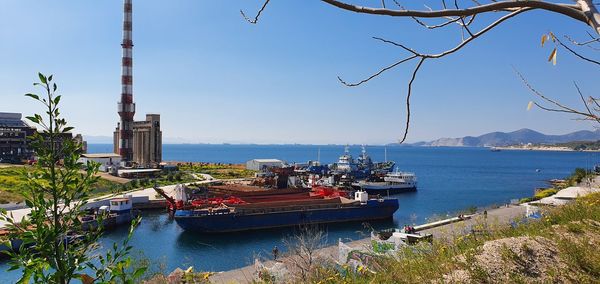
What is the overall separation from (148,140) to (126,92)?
9683 millimetres

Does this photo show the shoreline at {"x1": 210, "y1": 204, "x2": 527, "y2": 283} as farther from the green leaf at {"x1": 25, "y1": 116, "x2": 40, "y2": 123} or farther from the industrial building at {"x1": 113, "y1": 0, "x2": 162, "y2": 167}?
the industrial building at {"x1": 113, "y1": 0, "x2": 162, "y2": 167}

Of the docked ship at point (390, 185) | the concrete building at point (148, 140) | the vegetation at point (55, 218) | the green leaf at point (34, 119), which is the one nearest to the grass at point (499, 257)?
the vegetation at point (55, 218)

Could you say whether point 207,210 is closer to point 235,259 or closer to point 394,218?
point 235,259

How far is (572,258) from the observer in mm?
3807

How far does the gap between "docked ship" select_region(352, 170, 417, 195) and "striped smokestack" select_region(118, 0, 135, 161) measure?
27416mm

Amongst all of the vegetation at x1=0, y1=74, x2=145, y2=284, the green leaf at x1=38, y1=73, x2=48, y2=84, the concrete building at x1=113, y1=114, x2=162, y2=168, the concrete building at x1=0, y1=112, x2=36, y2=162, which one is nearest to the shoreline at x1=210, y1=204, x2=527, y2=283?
the vegetation at x1=0, y1=74, x2=145, y2=284

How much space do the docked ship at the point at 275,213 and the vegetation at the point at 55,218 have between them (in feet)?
71.4

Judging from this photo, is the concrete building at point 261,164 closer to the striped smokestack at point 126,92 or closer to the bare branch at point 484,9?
the striped smokestack at point 126,92

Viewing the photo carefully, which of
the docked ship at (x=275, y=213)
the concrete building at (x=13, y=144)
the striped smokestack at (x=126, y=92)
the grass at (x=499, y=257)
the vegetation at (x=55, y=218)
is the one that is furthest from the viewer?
the concrete building at (x=13, y=144)

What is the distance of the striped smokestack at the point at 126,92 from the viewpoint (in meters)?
49.3

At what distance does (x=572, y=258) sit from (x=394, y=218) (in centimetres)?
2824

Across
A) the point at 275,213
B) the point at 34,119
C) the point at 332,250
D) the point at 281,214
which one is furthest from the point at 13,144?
the point at 34,119

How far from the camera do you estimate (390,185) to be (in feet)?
159

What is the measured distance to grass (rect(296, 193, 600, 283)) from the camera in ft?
12.1
